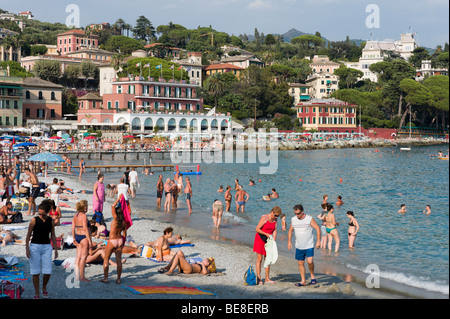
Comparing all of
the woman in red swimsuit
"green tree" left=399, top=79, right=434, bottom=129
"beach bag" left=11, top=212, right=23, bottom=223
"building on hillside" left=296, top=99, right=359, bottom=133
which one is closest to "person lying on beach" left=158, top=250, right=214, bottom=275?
the woman in red swimsuit

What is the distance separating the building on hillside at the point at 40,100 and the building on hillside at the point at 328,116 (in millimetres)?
44530

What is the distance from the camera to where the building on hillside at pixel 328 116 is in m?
95.6

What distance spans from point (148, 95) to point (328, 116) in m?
36.1

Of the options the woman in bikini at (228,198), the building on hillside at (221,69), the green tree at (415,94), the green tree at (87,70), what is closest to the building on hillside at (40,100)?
the green tree at (87,70)

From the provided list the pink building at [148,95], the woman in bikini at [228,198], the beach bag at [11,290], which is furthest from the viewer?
the pink building at [148,95]

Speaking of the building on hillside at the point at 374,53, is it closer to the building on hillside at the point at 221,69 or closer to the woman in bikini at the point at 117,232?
the building on hillside at the point at 221,69

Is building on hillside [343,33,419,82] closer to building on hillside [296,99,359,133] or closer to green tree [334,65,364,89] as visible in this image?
green tree [334,65,364,89]

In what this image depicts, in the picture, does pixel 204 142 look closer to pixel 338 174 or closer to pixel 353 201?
pixel 338 174

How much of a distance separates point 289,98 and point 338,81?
33692mm

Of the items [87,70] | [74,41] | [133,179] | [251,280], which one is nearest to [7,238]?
[251,280]

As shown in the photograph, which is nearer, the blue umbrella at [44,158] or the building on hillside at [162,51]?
the blue umbrella at [44,158]

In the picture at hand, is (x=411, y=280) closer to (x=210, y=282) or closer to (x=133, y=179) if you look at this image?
(x=210, y=282)
